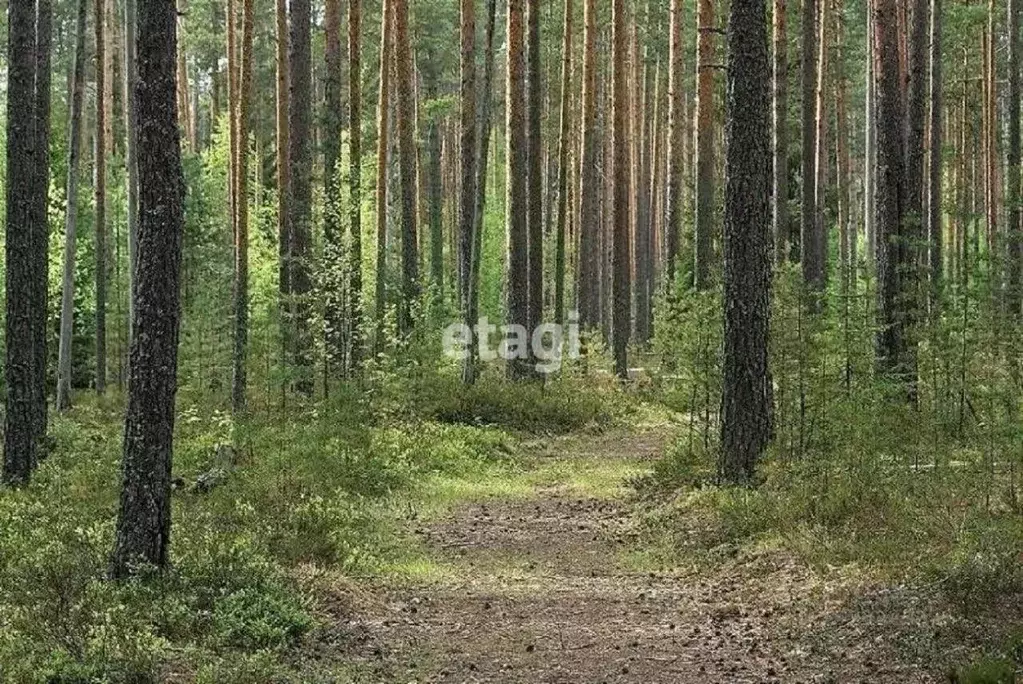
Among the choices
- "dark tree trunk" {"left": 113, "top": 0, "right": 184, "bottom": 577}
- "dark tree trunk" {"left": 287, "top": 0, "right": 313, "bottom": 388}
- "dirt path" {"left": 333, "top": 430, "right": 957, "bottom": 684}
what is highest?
"dark tree trunk" {"left": 287, "top": 0, "right": 313, "bottom": 388}

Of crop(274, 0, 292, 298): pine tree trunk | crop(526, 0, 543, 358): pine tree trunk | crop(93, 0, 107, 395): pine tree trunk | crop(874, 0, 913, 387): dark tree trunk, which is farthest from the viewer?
crop(93, 0, 107, 395): pine tree trunk

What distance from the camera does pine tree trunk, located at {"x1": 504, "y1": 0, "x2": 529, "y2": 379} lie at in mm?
20156

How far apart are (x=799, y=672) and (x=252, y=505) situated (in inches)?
217

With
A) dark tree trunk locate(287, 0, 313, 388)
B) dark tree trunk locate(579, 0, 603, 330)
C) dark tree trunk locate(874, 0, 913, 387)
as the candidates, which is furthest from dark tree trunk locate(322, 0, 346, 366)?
dark tree trunk locate(874, 0, 913, 387)

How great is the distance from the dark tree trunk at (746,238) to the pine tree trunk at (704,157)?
9.73 metres

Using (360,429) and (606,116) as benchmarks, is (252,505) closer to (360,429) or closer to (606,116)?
(360,429)

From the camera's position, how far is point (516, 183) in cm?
2047

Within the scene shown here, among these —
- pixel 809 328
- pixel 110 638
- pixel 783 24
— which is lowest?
pixel 110 638

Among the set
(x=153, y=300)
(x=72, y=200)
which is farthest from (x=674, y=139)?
(x=153, y=300)

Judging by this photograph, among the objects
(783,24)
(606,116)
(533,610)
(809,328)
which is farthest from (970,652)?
(606,116)

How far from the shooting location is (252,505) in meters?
9.98

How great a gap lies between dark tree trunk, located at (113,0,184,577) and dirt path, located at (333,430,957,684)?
5.40ft

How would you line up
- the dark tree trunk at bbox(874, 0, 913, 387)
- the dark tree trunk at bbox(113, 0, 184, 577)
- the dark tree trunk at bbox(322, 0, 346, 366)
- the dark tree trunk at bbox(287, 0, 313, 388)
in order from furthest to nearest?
the dark tree trunk at bbox(287, 0, 313, 388)
the dark tree trunk at bbox(322, 0, 346, 366)
the dark tree trunk at bbox(874, 0, 913, 387)
the dark tree trunk at bbox(113, 0, 184, 577)

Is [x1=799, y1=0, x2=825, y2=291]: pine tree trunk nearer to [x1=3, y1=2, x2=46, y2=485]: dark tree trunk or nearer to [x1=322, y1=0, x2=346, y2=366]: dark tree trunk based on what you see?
[x1=322, y1=0, x2=346, y2=366]: dark tree trunk
